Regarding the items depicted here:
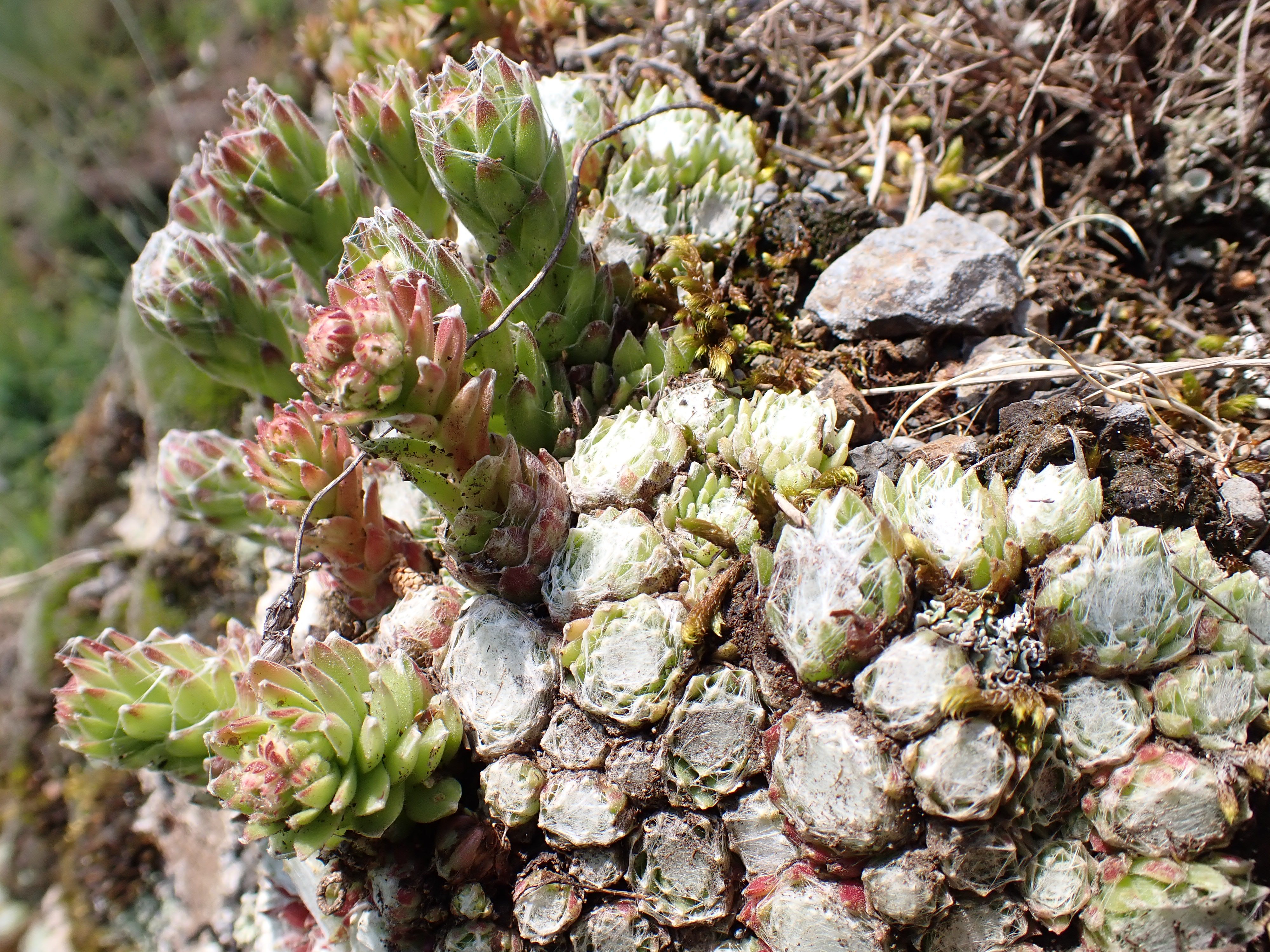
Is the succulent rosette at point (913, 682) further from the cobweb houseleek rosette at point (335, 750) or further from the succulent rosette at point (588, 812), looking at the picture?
the cobweb houseleek rosette at point (335, 750)

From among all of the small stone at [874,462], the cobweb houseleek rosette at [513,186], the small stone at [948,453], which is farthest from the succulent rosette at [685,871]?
the cobweb houseleek rosette at [513,186]

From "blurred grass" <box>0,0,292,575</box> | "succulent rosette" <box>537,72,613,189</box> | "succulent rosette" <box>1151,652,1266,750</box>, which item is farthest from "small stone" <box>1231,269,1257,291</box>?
"blurred grass" <box>0,0,292,575</box>

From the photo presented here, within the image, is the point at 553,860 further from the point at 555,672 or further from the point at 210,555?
the point at 210,555

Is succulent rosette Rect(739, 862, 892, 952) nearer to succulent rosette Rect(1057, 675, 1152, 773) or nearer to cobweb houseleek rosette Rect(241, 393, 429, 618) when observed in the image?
succulent rosette Rect(1057, 675, 1152, 773)

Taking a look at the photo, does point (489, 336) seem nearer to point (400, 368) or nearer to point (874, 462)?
point (400, 368)

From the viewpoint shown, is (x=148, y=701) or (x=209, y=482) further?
(x=209, y=482)

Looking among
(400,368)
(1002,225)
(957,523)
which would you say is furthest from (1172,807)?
(1002,225)

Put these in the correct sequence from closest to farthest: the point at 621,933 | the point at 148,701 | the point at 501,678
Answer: the point at 621,933 → the point at 501,678 → the point at 148,701
